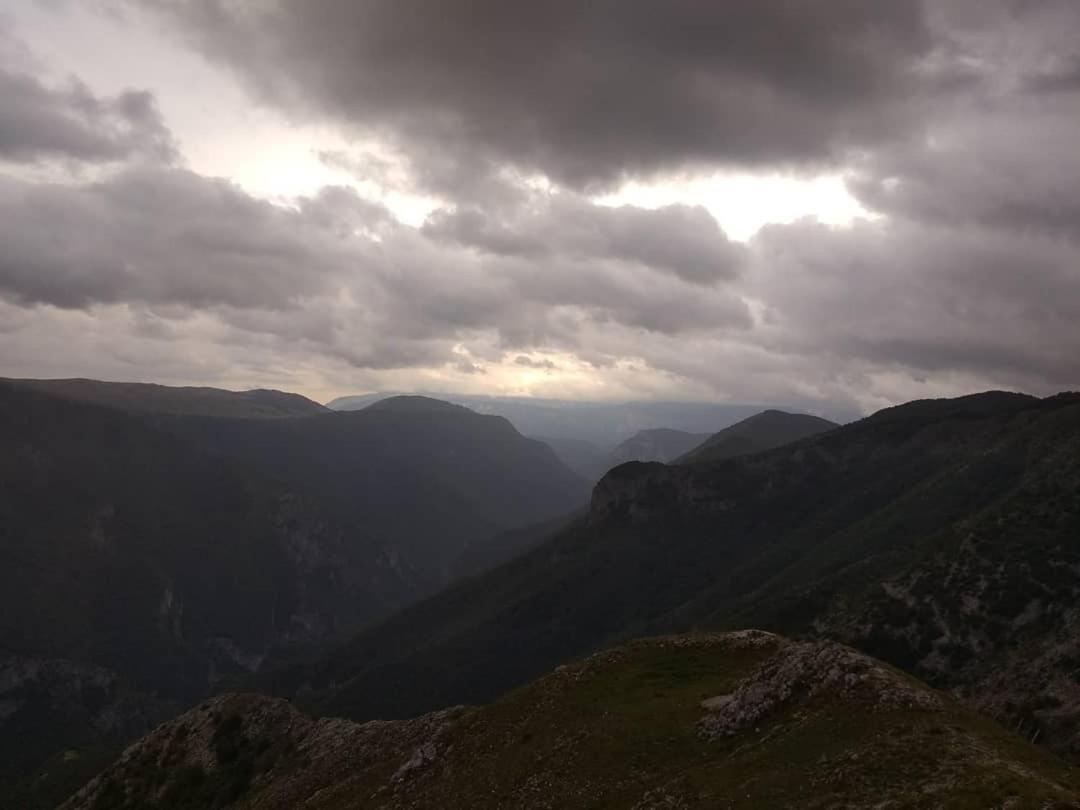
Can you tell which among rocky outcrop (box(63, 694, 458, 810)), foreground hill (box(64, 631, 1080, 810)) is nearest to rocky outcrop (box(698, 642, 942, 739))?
foreground hill (box(64, 631, 1080, 810))

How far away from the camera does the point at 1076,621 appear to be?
371 ft

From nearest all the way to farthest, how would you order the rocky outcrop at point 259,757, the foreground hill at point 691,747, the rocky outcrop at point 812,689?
the foreground hill at point 691,747 < the rocky outcrop at point 812,689 < the rocky outcrop at point 259,757

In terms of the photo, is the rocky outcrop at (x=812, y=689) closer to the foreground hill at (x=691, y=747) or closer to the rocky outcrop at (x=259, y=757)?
the foreground hill at (x=691, y=747)

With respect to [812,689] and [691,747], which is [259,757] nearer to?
[691,747]

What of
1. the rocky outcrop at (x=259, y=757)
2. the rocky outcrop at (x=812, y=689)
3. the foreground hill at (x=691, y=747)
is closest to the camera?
the foreground hill at (x=691, y=747)

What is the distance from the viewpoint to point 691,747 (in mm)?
44094

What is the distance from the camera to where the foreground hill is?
33375 millimetres

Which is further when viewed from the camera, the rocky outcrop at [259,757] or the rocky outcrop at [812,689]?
the rocky outcrop at [259,757]

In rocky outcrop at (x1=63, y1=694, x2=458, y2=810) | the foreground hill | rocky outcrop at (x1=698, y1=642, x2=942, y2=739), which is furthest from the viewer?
rocky outcrop at (x1=63, y1=694, x2=458, y2=810)

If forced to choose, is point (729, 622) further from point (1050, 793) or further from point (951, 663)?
point (1050, 793)

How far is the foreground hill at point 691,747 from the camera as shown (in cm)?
3338

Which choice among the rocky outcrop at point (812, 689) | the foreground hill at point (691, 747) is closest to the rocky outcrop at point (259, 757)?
the foreground hill at point (691, 747)

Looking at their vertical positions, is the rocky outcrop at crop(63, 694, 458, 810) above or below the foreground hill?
below

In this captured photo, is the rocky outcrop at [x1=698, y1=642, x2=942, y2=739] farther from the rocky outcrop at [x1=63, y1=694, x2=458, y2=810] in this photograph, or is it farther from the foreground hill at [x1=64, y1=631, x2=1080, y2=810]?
the rocky outcrop at [x1=63, y1=694, x2=458, y2=810]
